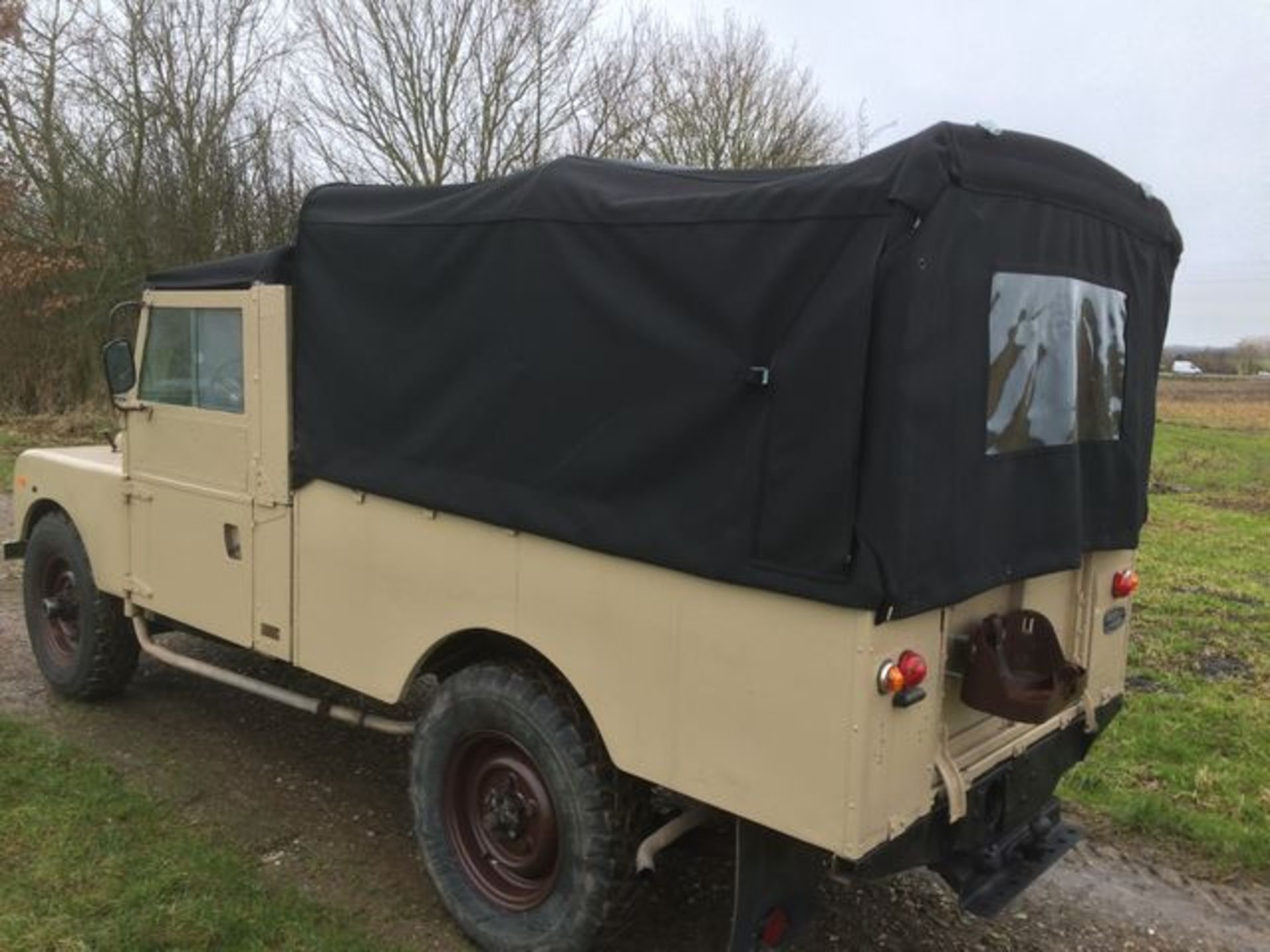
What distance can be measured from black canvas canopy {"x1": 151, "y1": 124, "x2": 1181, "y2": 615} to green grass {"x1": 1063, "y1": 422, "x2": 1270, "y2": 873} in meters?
1.53

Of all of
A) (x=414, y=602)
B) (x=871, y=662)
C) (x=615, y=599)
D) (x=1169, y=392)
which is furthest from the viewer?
(x=1169, y=392)

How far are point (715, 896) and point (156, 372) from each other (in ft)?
10.8

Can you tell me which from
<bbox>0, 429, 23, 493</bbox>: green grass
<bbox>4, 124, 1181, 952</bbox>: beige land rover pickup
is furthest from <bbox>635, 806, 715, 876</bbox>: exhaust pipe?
<bbox>0, 429, 23, 493</bbox>: green grass

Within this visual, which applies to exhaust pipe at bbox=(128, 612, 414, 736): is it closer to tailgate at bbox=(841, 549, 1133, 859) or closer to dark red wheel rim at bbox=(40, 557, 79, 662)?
dark red wheel rim at bbox=(40, 557, 79, 662)

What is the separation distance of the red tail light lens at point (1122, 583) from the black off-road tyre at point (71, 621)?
4414 mm

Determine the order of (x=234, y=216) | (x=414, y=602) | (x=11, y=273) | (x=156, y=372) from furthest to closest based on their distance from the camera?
(x=234, y=216)
(x=11, y=273)
(x=156, y=372)
(x=414, y=602)

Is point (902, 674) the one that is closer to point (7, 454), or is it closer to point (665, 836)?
point (665, 836)

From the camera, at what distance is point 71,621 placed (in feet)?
18.3

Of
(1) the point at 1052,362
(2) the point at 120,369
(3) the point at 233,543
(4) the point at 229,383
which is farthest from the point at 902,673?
(2) the point at 120,369

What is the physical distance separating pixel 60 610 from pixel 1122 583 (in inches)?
198

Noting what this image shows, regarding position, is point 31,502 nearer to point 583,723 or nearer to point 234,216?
point 583,723

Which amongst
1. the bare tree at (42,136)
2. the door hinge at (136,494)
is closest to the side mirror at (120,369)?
the door hinge at (136,494)

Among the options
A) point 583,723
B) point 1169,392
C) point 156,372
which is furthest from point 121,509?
point 1169,392

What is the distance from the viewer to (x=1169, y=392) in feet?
137
